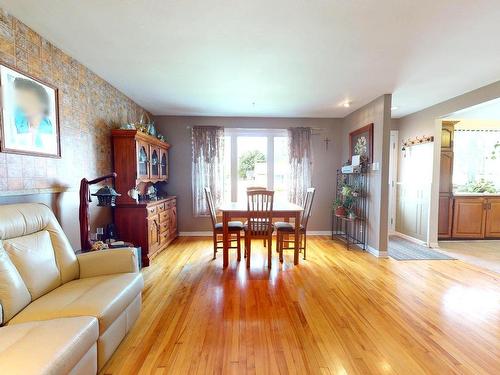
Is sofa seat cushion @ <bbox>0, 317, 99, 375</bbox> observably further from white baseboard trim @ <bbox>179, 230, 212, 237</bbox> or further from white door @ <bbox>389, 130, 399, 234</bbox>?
white door @ <bbox>389, 130, 399, 234</bbox>

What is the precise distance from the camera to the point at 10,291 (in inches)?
55.1

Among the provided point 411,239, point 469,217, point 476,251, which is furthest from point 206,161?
point 469,217

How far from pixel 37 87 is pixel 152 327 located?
2.28m

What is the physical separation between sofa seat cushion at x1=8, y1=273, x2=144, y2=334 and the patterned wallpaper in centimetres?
90

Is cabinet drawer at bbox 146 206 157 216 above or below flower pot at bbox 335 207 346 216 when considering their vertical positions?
A: above

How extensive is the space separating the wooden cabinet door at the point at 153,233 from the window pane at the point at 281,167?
2411mm

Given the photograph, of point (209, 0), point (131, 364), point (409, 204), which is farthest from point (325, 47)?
point (409, 204)

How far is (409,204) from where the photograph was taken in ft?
15.4

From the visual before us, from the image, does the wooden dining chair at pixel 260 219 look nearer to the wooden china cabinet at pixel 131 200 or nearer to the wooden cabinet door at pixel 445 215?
the wooden china cabinet at pixel 131 200

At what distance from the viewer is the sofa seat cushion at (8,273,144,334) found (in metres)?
1.40

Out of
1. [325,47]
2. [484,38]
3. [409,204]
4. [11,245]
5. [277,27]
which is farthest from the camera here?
[409,204]

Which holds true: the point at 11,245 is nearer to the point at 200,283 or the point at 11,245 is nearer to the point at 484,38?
the point at 200,283

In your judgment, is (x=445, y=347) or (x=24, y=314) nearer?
(x=24, y=314)

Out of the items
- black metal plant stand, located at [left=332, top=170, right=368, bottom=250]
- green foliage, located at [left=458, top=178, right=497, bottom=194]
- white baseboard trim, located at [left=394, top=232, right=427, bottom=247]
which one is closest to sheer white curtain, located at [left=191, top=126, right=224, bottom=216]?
black metal plant stand, located at [left=332, top=170, right=368, bottom=250]
